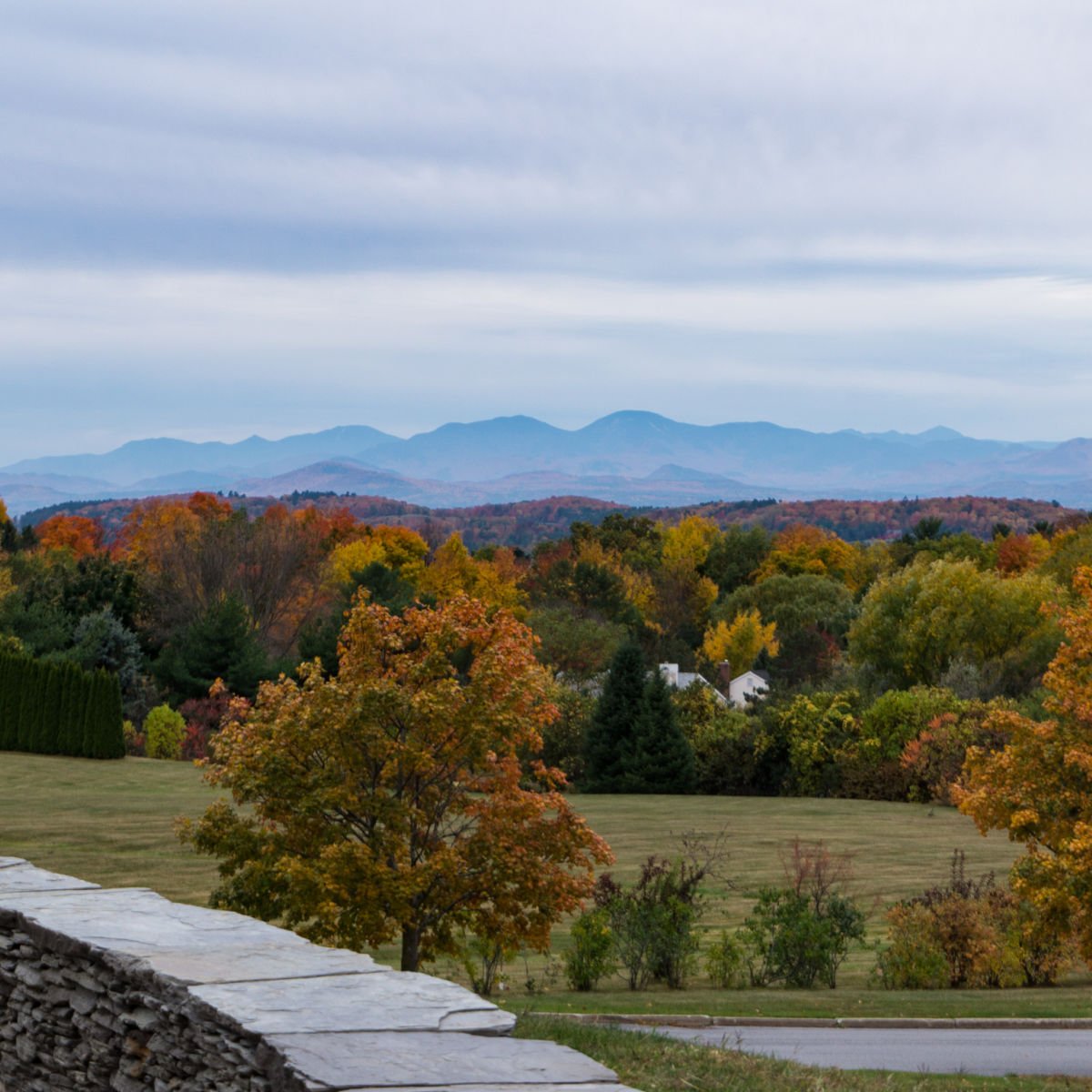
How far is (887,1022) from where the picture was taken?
47.9ft

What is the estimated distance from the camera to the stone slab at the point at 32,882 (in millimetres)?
7897

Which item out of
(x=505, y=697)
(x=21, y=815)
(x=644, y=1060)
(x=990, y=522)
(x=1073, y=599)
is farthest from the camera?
(x=990, y=522)

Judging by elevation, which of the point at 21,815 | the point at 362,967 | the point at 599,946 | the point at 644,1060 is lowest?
the point at 21,815

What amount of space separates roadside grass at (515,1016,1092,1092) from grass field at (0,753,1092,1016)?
4884 mm

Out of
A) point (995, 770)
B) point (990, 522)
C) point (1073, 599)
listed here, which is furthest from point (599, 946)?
point (990, 522)

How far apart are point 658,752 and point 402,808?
3670 centimetres

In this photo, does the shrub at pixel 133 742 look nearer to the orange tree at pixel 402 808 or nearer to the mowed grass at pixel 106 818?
the mowed grass at pixel 106 818

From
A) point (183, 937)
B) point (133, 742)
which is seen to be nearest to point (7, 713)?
point (133, 742)

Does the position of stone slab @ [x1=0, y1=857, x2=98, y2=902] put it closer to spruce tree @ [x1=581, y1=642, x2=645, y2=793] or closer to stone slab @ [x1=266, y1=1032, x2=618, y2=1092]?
stone slab @ [x1=266, y1=1032, x2=618, y2=1092]

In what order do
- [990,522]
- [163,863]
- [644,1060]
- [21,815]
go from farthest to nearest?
[990,522] → [21,815] → [163,863] → [644,1060]

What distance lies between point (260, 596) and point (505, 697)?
55031 mm

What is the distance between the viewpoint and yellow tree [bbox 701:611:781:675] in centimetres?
8594

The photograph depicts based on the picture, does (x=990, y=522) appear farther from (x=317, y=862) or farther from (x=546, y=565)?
(x=317, y=862)

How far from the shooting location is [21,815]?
34.4m
